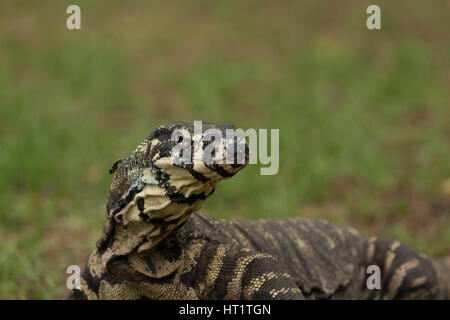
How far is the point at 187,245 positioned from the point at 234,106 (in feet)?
20.5

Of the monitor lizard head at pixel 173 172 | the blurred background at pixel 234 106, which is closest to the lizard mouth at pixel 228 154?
the monitor lizard head at pixel 173 172

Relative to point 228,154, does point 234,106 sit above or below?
below

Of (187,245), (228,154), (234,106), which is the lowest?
(187,245)

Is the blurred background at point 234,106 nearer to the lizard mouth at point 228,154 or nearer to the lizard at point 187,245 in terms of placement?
the lizard at point 187,245

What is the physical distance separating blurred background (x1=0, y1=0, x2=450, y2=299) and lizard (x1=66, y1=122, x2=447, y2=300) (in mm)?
1404

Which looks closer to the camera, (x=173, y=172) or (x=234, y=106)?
(x=173, y=172)

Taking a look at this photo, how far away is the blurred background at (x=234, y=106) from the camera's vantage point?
6215mm

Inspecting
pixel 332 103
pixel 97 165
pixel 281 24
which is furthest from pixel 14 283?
pixel 281 24

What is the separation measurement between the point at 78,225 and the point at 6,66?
5187mm

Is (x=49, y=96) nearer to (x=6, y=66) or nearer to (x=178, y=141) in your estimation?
(x=6, y=66)

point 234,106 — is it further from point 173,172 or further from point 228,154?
point 228,154

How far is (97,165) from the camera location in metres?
7.33

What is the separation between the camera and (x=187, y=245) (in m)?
3.49

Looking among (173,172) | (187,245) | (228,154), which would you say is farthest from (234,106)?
(228,154)
